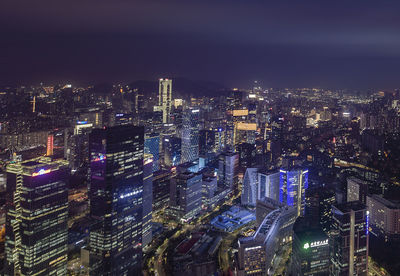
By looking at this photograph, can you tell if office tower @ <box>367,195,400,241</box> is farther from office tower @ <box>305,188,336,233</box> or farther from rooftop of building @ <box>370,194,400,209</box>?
office tower @ <box>305,188,336,233</box>

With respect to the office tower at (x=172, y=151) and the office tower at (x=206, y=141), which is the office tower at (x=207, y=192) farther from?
the office tower at (x=206, y=141)

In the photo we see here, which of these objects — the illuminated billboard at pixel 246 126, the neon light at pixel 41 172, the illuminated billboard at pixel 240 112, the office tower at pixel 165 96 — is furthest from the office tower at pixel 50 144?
the illuminated billboard at pixel 240 112

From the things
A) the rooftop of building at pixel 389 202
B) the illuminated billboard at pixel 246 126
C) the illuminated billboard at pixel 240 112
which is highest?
the illuminated billboard at pixel 240 112

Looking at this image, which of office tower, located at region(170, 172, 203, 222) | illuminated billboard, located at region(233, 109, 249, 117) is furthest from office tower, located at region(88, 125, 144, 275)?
illuminated billboard, located at region(233, 109, 249, 117)

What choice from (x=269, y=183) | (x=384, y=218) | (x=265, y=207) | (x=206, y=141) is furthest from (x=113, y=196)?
(x=206, y=141)

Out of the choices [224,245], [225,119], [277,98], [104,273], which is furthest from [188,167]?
[277,98]

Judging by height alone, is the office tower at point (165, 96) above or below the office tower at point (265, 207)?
above
